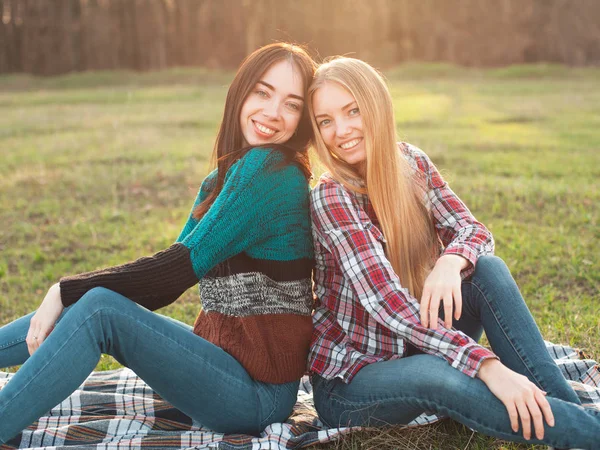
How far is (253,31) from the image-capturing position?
2705 centimetres

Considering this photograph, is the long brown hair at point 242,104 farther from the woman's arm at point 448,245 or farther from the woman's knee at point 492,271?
the woman's knee at point 492,271

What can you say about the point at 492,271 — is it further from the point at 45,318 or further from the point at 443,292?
the point at 45,318

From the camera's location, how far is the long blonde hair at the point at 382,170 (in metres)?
2.70

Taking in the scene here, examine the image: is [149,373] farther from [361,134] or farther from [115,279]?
[361,134]

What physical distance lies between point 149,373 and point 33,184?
6.30m

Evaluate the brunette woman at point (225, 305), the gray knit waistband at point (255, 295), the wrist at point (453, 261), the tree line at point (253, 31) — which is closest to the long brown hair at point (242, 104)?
the brunette woman at point (225, 305)

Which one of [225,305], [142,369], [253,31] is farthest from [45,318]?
[253,31]

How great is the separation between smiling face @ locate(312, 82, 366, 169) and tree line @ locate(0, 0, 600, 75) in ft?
79.6

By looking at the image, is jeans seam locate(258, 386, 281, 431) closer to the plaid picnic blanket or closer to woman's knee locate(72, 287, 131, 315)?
the plaid picnic blanket

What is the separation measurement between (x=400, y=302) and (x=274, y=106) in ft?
3.32

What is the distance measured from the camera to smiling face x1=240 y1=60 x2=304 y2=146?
9.45 ft

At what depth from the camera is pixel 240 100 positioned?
9.64ft

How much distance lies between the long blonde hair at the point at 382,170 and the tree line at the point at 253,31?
79.7 feet

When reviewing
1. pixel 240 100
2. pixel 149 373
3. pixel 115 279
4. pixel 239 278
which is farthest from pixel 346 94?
pixel 149 373
